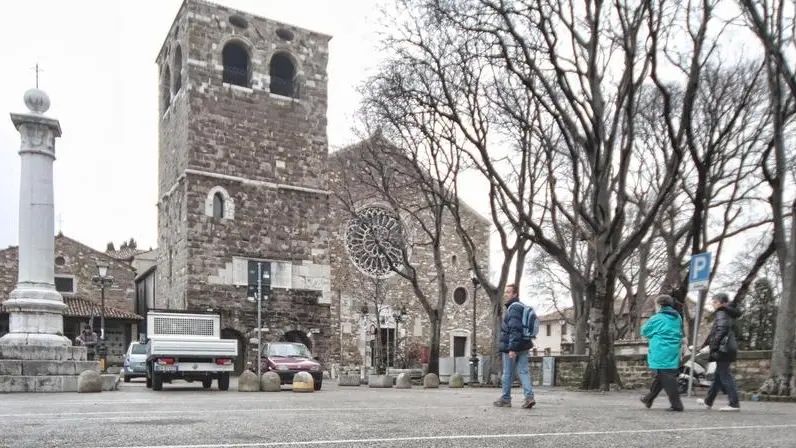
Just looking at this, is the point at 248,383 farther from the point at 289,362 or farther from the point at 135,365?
the point at 135,365

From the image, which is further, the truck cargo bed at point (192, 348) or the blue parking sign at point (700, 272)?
the truck cargo bed at point (192, 348)

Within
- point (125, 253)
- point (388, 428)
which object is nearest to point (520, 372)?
point (388, 428)

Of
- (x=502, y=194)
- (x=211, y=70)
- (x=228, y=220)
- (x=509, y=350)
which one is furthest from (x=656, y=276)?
(x=509, y=350)

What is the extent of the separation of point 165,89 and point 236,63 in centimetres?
490

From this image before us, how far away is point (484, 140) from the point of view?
20.5m

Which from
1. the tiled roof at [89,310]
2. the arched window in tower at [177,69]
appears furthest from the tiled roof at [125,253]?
the arched window in tower at [177,69]

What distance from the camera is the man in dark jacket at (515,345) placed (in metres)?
9.57

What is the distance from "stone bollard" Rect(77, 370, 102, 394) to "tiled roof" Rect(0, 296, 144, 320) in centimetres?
2419

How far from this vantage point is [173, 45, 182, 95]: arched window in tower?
114 feet

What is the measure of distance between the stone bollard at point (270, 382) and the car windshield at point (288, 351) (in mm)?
3444

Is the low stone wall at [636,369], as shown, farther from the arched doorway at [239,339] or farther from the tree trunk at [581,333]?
the arched doorway at [239,339]

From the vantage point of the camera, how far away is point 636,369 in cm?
1897

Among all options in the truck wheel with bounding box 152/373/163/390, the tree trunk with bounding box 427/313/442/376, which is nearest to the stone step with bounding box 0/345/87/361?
the truck wheel with bounding box 152/373/163/390

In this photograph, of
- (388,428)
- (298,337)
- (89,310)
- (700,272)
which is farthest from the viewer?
(89,310)
